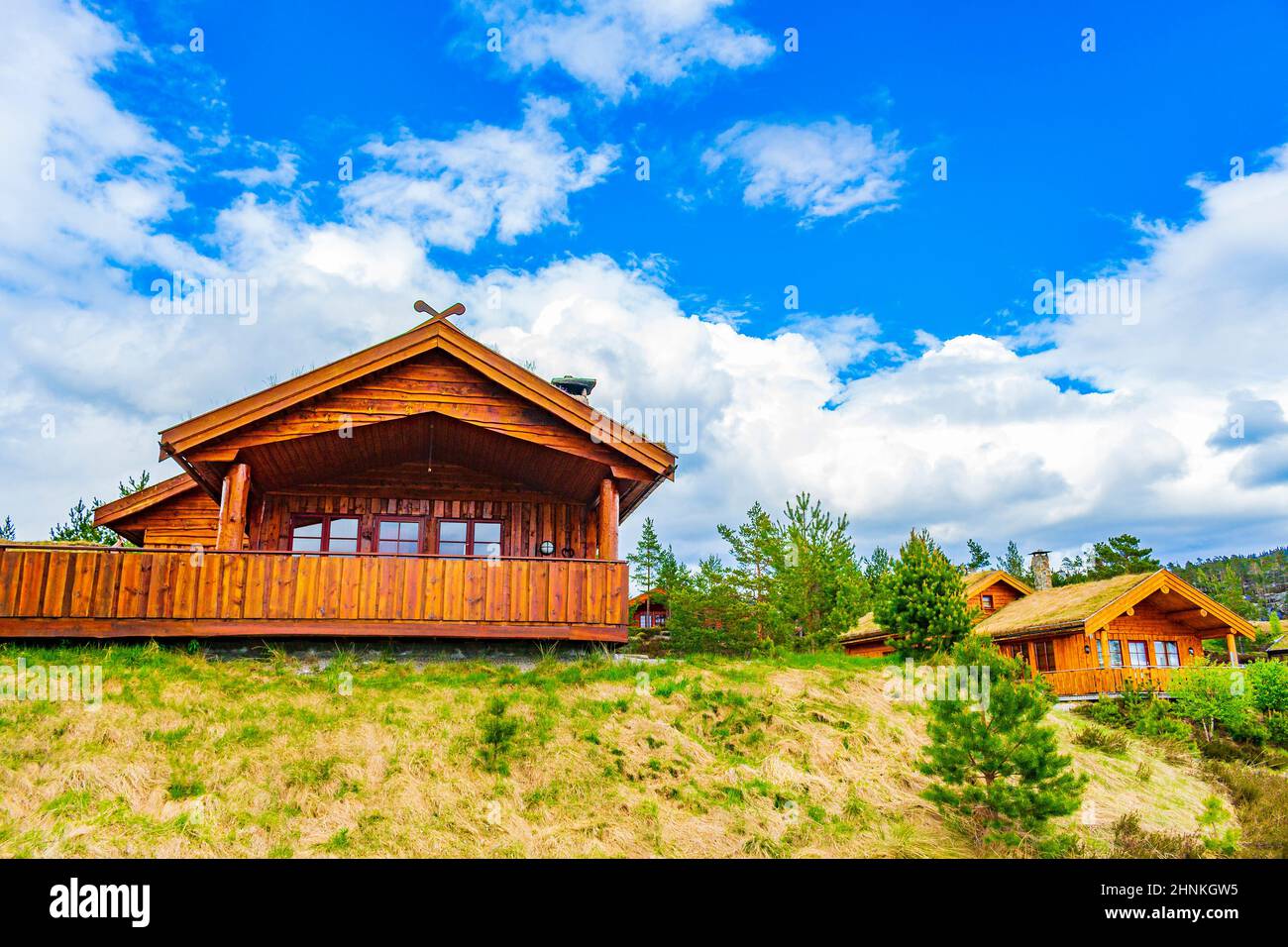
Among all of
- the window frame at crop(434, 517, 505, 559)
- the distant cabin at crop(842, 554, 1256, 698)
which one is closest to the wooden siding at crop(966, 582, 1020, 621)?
the distant cabin at crop(842, 554, 1256, 698)

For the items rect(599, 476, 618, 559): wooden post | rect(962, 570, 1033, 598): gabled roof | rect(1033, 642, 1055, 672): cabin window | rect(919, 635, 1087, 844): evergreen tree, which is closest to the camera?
rect(919, 635, 1087, 844): evergreen tree

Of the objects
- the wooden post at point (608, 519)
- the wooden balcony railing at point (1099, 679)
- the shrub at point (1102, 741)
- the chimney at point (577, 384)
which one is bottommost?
the shrub at point (1102, 741)

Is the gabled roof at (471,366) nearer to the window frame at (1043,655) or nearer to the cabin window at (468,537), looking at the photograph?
the cabin window at (468,537)

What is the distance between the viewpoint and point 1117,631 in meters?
32.5

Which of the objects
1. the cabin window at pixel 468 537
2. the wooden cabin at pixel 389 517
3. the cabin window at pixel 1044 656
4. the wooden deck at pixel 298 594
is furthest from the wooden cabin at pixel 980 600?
the wooden deck at pixel 298 594

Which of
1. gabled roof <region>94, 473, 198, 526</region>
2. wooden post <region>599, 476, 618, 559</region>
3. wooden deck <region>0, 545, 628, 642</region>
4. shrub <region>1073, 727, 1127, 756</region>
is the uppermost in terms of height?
gabled roof <region>94, 473, 198, 526</region>

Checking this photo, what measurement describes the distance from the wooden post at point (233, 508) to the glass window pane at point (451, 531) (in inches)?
163

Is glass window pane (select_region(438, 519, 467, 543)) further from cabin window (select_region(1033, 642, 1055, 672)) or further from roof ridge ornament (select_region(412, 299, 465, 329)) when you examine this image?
cabin window (select_region(1033, 642, 1055, 672))

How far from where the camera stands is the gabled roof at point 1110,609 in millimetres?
30125

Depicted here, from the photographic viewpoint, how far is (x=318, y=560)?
15367 millimetres

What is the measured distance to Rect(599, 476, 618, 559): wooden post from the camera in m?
16.7

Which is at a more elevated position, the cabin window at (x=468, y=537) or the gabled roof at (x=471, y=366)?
the gabled roof at (x=471, y=366)

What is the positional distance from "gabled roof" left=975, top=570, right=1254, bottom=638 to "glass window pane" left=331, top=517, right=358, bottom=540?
20.9 m

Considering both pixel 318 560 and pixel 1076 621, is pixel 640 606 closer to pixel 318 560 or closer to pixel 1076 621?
pixel 1076 621
